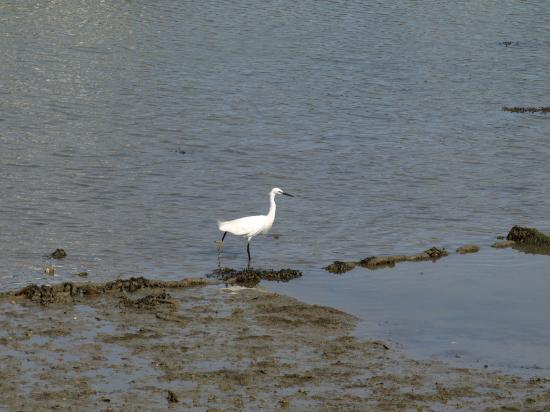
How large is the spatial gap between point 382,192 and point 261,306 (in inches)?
289

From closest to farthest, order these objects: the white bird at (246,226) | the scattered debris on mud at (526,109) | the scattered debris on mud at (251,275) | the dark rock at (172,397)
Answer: the dark rock at (172,397), the scattered debris on mud at (251,275), the white bird at (246,226), the scattered debris on mud at (526,109)

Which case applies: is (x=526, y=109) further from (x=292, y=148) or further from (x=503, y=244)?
(x=503, y=244)

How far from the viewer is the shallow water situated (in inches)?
642

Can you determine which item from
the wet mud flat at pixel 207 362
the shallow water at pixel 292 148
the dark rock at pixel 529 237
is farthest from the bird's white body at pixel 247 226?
the dark rock at pixel 529 237

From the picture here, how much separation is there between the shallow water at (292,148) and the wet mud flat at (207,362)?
0.92 meters

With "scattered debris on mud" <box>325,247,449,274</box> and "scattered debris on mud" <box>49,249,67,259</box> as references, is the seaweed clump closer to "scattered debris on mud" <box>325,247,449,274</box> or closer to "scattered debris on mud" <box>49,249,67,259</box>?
"scattered debris on mud" <box>49,249,67,259</box>

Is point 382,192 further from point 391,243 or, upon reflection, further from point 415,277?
point 415,277

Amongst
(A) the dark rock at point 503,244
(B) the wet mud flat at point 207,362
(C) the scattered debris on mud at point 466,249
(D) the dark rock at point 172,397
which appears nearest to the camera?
(D) the dark rock at point 172,397

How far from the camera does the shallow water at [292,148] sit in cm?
1631

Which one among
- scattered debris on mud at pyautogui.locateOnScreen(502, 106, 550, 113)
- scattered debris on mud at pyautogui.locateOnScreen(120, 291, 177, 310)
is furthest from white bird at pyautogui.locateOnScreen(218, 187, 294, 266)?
scattered debris on mud at pyautogui.locateOnScreen(502, 106, 550, 113)

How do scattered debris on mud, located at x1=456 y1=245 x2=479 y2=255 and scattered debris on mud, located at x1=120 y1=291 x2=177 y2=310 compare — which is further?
Answer: scattered debris on mud, located at x1=456 y1=245 x2=479 y2=255

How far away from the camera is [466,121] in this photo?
27.8m

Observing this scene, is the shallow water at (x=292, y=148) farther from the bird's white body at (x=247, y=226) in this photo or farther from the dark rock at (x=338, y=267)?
the bird's white body at (x=247, y=226)

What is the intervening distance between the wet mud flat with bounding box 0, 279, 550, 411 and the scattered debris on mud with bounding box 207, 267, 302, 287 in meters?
1.00
